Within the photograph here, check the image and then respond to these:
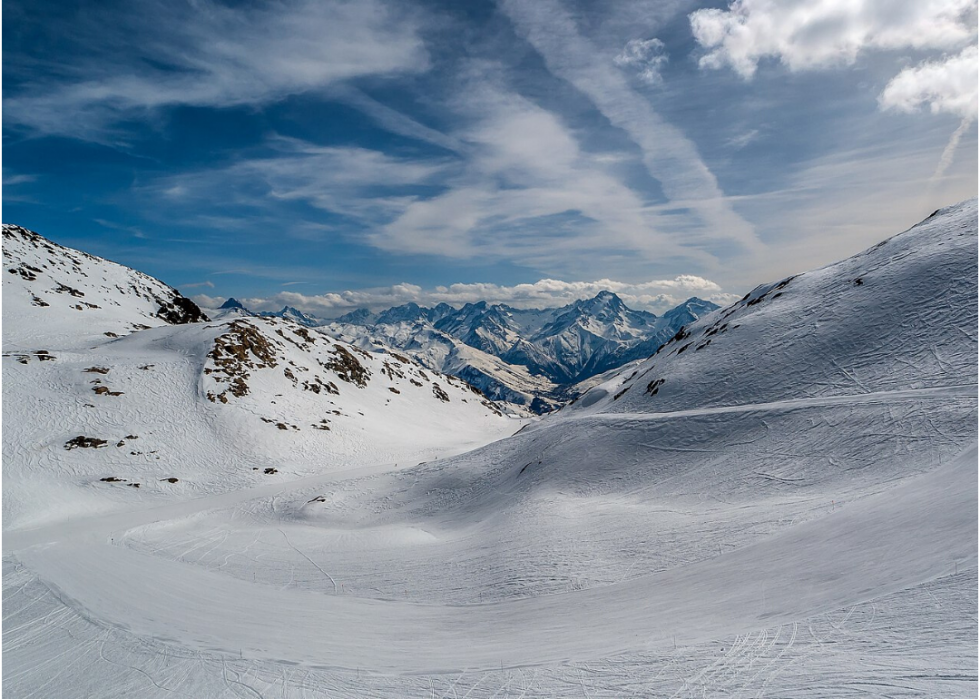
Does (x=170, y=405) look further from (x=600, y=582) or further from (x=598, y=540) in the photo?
(x=600, y=582)

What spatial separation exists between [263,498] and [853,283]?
43.7 m

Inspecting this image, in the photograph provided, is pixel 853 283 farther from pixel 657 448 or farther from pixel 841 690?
pixel 841 690

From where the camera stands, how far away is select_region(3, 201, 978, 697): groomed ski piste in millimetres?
9086

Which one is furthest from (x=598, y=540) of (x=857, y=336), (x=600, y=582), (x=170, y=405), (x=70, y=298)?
(x=70, y=298)

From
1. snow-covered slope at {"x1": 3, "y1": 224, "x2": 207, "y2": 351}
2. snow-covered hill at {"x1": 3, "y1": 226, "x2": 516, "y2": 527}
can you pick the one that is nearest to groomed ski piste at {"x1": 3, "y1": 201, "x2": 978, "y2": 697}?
snow-covered hill at {"x1": 3, "y1": 226, "x2": 516, "y2": 527}

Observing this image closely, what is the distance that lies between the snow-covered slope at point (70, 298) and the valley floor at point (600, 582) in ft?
154

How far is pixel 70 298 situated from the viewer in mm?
72188

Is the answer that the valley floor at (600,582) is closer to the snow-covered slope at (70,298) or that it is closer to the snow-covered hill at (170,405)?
Result: the snow-covered hill at (170,405)

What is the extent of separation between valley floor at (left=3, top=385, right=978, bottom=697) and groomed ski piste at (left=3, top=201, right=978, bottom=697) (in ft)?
0.29

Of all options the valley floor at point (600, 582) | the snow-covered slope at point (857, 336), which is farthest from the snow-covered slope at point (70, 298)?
the snow-covered slope at point (857, 336)

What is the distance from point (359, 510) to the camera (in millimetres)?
27859

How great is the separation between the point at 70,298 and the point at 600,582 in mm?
96578

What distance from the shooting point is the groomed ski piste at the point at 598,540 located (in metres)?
9.09

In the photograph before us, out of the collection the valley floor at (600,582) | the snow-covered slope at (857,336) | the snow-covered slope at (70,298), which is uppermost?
the snow-covered slope at (70,298)
